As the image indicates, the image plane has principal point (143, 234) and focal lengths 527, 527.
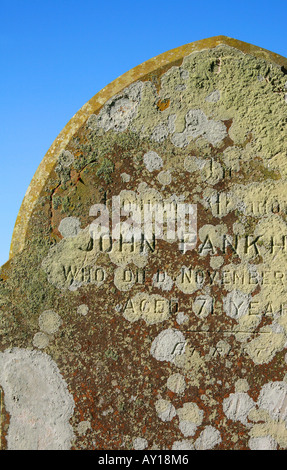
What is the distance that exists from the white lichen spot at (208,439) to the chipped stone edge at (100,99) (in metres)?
1.68

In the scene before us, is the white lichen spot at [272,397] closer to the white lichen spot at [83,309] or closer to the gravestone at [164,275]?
the gravestone at [164,275]

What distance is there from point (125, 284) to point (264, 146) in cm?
127

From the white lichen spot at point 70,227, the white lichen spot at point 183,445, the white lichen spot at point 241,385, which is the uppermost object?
the white lichen spot at point 70,227

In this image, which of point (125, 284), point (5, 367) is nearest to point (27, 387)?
point (5, 367)

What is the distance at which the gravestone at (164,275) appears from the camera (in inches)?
133

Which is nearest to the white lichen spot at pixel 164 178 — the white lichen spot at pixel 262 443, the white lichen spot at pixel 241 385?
the white lichen spot at pixel 241 385

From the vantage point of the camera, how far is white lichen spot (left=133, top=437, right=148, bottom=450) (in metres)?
3.38

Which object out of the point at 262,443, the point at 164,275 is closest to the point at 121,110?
the point at 164,275

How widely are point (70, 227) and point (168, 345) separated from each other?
99 cm

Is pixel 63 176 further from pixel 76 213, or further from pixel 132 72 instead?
pixel 132 72

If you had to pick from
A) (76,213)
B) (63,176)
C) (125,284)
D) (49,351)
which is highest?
(63,176)

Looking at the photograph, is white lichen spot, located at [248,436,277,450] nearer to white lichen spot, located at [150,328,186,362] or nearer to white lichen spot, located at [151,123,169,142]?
white lichen spot, located at [150,328,186,362]

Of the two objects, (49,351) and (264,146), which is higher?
(264,146)

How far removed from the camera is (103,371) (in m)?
3.39
